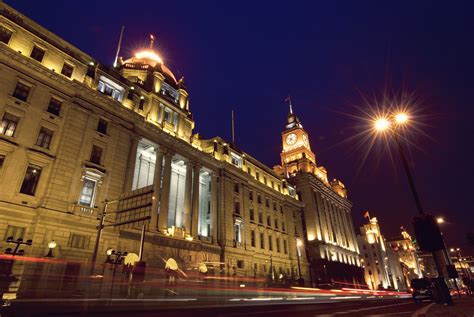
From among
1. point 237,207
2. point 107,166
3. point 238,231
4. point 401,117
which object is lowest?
point 401,117

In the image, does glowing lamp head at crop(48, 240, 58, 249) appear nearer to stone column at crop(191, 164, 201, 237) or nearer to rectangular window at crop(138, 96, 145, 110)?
stone column at crop(191, 164, 201, 237)

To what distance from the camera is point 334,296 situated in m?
40.3

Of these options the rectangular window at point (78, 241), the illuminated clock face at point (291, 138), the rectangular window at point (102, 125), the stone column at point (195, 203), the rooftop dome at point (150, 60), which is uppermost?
the illuminated clock face at point (291, 138)

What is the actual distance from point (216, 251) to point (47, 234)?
21.7 metres

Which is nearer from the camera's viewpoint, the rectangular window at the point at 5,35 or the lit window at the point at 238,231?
the rectangular window at the point at 5,35

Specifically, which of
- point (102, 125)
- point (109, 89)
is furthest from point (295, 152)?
point (102, 125)

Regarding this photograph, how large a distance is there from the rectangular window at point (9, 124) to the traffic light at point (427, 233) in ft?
102

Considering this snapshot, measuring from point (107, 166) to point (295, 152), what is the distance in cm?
6631

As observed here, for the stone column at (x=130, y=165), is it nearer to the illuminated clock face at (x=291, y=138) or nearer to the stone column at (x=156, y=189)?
the stone column at (x=156, y=189)

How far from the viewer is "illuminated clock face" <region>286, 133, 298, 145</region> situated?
9254cm

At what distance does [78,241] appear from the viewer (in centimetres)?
2588

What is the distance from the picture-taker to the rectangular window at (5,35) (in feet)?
89.3

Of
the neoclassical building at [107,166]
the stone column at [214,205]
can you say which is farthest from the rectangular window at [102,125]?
the stone column at [214,205]

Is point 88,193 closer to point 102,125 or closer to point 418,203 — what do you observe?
point 102,125
